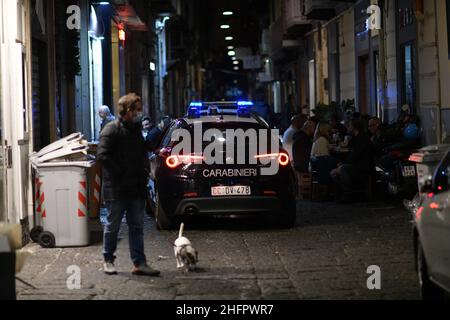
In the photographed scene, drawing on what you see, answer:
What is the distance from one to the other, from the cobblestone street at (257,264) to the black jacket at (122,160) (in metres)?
0.88

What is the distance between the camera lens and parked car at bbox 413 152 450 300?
284 inches

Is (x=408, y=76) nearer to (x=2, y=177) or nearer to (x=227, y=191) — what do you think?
(x=227, y=191)

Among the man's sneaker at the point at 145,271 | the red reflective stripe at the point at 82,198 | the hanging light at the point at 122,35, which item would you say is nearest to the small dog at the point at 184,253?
the man's sneaker at the point at 145,271

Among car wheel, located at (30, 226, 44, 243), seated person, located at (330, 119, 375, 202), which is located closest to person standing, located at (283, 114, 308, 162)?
seated person, located at (330, 119, 375, 202)

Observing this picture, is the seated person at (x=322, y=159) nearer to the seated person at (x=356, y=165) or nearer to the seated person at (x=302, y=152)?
the seated person at (x=356, y=165)

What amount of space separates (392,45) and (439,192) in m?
13.8

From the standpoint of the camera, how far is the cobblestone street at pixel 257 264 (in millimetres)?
8883

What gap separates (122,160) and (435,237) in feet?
12.1

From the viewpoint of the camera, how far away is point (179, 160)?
1307 centimetres

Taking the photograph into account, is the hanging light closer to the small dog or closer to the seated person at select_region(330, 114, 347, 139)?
the seated person at select_region(330, 114, 347, 139)

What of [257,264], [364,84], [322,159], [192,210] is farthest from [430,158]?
[364,84]

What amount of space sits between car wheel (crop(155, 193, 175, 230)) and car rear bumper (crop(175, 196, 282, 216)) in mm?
298

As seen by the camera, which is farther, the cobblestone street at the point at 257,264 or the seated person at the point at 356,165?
the seated person at the point at 356,165
